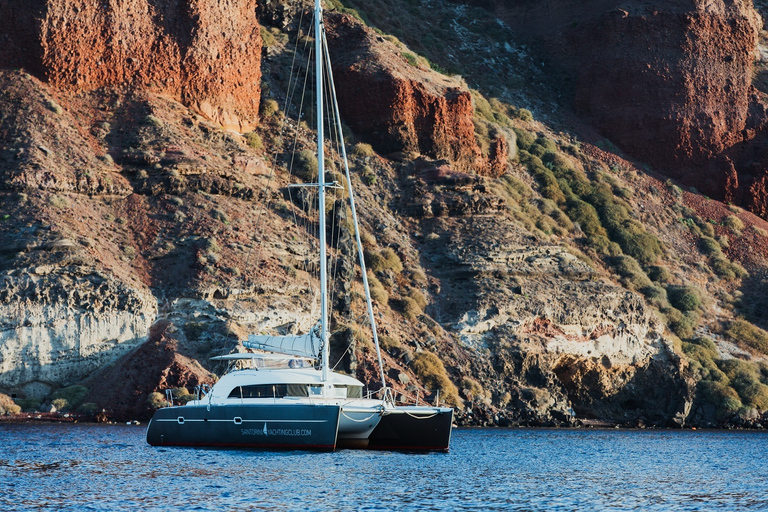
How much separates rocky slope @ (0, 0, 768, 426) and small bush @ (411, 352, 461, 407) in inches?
5.3

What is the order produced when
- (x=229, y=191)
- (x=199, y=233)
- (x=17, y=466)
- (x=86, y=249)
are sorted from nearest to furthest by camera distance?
(x=17, y=466), (x=86, y=249), (x=199, y=233), (x=229, y=191)

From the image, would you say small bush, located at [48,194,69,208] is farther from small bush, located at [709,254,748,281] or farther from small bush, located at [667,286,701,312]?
small bush, located at [709,254,748,281]

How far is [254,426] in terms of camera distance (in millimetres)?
33531

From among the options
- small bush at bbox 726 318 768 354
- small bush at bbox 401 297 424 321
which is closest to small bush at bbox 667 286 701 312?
small bush at bbox 726 318 768 354

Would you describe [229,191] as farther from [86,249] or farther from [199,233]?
[86,249]

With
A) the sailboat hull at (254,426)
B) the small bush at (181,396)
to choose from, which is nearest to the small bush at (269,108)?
the small bush at (181,396)

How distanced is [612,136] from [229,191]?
3956cm

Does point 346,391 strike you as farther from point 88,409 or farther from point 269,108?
point 269,108

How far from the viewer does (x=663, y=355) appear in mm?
60938

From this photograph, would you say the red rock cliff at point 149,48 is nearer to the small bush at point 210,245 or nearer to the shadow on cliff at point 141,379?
the small bush at point 210,245

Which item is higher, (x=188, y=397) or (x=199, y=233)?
(x=199, y=233)

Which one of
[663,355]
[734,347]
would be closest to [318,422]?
[663,355]

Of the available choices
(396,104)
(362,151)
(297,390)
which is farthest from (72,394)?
(396,104)

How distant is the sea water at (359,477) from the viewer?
2500cm
